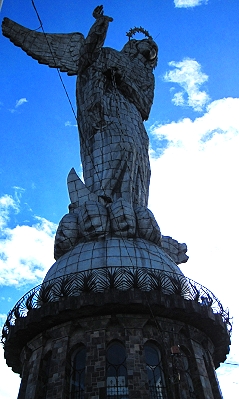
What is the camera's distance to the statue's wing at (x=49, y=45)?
35500 mm

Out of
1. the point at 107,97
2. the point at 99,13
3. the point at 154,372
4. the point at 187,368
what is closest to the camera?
the point at 154,372

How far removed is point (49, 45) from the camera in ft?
118

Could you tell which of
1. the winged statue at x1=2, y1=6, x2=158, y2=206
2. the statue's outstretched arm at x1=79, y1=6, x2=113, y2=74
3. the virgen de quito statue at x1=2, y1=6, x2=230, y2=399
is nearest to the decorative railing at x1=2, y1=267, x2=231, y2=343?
the virgen de quito statue at x1=2, y1=6, x2=230, y2=399

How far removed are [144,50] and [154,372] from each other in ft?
88.4

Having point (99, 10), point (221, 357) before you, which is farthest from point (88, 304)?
point (99, 10)

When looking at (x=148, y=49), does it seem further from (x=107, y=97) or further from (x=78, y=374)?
(x=78, y=374)

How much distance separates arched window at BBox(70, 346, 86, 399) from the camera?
18.2 metres

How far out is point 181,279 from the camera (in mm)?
22109

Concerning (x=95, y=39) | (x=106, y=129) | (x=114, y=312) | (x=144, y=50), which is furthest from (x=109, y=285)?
(x=144, y=50)

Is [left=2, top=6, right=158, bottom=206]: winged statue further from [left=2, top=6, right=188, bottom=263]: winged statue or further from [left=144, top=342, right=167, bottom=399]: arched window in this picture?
[left=144, top=342, right=167, bottom=399]: arched window

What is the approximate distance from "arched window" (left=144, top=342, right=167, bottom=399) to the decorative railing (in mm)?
2651

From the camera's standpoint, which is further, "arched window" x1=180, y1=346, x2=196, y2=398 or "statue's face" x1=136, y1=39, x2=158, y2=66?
"statue's face" x1=136, y1=39, x2=158, y2=66

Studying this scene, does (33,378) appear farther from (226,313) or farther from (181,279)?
(226,313)

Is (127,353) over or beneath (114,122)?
beneath
